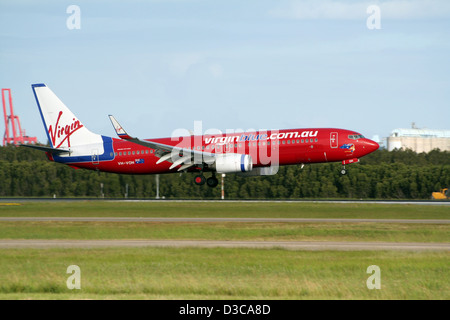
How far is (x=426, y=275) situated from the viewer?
21.9 m

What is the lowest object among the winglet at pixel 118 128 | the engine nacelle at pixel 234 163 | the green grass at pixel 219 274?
the green grass at pixel 219 274

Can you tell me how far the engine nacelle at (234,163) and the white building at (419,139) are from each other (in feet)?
418

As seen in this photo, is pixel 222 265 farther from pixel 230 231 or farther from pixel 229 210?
pixel 229 210

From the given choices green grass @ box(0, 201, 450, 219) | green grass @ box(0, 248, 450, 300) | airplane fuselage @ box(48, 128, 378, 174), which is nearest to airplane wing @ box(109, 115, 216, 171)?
airplane fuselage @ box(48, 128, 378, 174)

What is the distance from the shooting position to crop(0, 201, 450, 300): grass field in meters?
19.4

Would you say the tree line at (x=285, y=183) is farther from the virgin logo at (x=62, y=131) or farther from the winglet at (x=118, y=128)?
the winglet at (x=118, y=128)

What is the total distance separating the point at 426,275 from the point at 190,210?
2819cm

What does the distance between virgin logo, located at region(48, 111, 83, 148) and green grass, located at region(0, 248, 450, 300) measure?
3639cm

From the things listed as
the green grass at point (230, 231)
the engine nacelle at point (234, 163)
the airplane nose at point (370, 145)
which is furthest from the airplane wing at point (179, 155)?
the green grass at point (230, 231)

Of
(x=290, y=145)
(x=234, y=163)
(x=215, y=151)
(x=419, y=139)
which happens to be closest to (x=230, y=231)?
(x=234, y=163)

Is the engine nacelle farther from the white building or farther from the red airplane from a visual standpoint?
the white building

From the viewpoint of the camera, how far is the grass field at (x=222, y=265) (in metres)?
19.4

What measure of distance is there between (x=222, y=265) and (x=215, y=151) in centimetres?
3267
